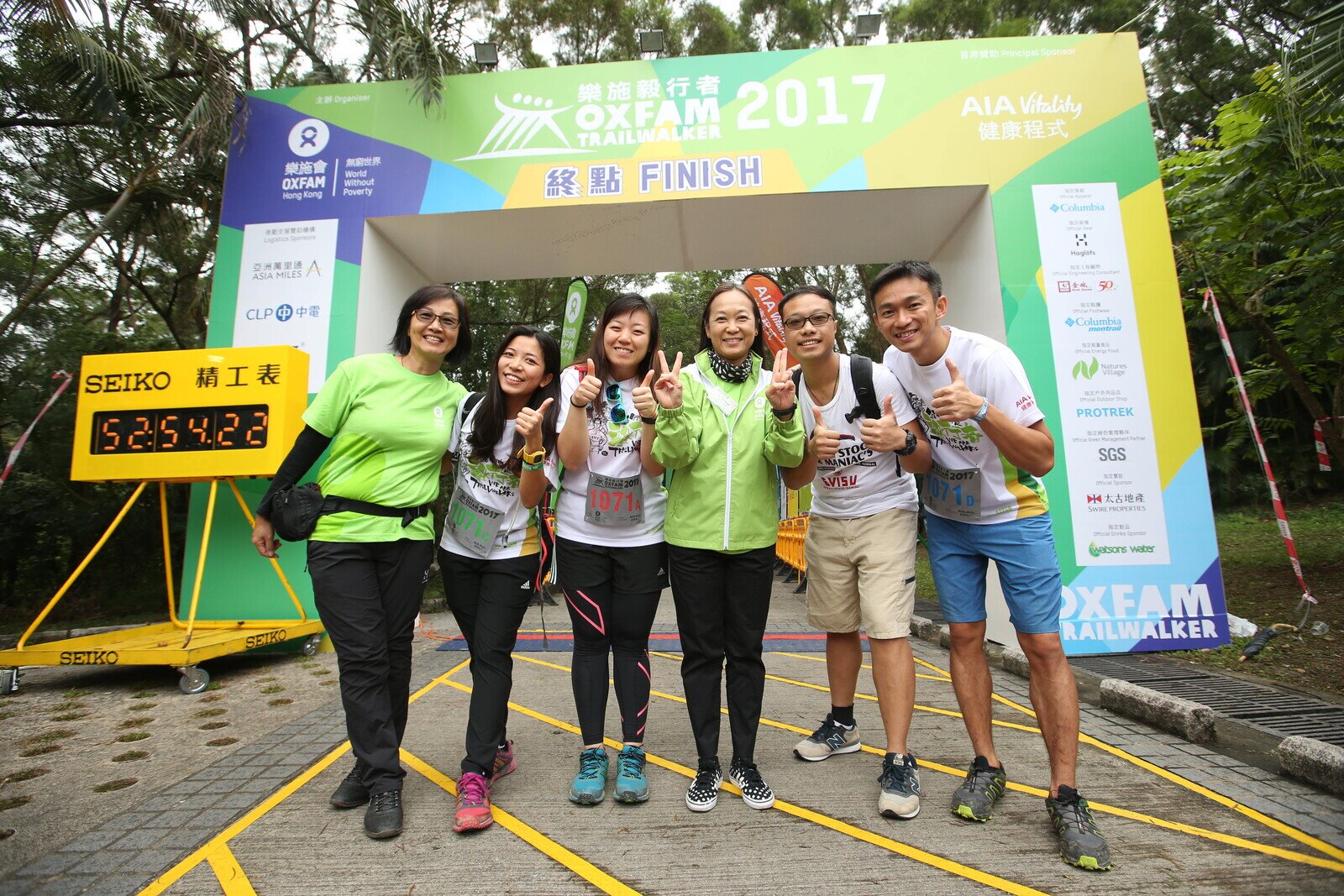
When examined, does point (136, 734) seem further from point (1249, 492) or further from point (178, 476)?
point (1249, 492)

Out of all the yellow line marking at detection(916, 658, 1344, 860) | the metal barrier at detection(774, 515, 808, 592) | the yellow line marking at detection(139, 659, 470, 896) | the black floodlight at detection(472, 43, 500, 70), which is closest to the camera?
the yellow line marking at detection(139, 659, 470, 896)

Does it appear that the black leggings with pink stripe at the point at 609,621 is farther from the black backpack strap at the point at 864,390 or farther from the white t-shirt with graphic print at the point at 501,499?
the black backpack strap at the point at 864,390

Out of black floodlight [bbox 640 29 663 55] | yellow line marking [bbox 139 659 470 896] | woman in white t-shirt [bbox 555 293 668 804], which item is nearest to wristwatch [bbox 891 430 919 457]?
woman in white t-shirt [bbox 555 293 668 804]

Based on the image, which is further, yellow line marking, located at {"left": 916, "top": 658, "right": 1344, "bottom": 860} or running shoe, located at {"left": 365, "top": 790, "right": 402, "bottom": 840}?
running shoe, located at {"left": 365, "top": 790, "right": 402, "bottom": 840}

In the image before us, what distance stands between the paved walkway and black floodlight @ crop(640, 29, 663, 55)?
19.5ft

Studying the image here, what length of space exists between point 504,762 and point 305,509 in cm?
134

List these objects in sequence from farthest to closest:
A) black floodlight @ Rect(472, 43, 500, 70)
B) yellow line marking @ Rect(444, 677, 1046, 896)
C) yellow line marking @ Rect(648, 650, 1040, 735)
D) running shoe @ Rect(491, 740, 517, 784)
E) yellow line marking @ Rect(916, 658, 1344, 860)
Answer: black floodlight @ Rect(472, 43, 500, 70)
yellow line marking @ Rect(648, 650, 1040, 735)
running shoe @ Rect(491, 740, 517, 784)
yellow line marking @ Rect(916, 658, 1344, 860)
yellow line marking @ Rect(444, 677, 1046, 896)

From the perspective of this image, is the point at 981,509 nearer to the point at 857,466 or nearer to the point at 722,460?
the point at 857,466

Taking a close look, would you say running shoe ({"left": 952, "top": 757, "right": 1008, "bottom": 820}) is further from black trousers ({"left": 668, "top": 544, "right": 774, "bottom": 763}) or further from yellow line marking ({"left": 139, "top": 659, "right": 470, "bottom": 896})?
yellow line marking ({"left": 139, "top": 659, "right": 470, "bottom": 896})

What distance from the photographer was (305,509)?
253cm

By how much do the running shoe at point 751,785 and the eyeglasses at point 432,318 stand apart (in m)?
2.07

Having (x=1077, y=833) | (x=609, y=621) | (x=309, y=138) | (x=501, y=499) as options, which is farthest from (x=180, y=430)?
(x=1077, y=833)

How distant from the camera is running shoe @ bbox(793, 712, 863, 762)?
3.05m

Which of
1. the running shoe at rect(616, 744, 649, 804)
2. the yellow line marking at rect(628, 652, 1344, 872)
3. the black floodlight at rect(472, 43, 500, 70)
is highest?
the black floodlight at rect(472, 43, 500, 70)
